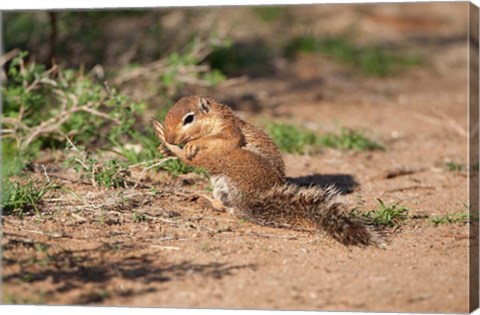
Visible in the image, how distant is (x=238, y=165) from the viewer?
5719 mm

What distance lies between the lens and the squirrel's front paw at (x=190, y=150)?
5605 mm

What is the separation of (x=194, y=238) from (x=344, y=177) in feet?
7.06

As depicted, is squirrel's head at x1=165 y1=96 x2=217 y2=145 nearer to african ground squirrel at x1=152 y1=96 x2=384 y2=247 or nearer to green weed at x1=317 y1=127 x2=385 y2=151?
african ground squirrel at x1=152 y1=96 x2=384 y2=247

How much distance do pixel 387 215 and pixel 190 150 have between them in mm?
1383

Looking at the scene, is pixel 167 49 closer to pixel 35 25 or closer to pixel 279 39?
pixel 35 25

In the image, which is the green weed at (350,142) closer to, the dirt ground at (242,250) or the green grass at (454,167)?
the dirt ground at (242,250)

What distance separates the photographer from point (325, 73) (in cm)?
1166

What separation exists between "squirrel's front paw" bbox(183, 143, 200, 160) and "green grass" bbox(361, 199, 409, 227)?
4.02ft

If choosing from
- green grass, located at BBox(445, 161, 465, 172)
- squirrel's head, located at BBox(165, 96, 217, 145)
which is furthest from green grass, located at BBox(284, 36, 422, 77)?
squirrel's head, located at BBox(165, 96, 217, 145)

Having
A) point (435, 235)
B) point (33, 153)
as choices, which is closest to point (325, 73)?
point (33, 153)

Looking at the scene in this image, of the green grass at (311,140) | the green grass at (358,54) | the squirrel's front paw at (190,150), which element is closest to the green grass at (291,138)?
the green grass at (311,140)

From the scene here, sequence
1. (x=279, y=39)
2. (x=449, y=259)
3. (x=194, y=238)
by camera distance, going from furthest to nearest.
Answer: (x=279, y=39) → (x=194, y=238) → (x=449, y=259)

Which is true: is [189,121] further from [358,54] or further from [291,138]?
[358,54]

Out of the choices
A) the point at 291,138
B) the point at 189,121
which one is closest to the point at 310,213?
the point at 189,121
